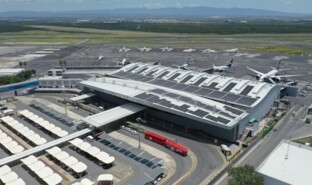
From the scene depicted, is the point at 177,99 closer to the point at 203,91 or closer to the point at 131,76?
the point at 203,91

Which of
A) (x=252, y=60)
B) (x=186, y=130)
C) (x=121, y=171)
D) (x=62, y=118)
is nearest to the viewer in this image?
(x=121, y=171)

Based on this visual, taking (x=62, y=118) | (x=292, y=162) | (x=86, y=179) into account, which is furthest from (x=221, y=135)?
(x=62, y=118)

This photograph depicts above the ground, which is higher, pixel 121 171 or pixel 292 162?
pixel 292 162

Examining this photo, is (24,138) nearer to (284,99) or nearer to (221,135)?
(221,135)

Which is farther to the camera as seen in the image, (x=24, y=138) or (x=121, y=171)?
(x=24, y=138)

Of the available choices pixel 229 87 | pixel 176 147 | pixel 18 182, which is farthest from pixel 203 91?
pixel 18 182

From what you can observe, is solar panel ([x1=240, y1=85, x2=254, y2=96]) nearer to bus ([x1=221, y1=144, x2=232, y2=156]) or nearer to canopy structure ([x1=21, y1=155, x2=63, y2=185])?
bus ([x1=221, y1=144, x2=232, y2=156])

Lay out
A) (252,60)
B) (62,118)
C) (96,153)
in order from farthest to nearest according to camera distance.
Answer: (252,60) < (62,118) < (96,153)

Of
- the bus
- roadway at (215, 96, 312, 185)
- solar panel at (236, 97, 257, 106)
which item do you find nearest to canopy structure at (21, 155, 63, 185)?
roadway at (215, 96, 312, 185)
